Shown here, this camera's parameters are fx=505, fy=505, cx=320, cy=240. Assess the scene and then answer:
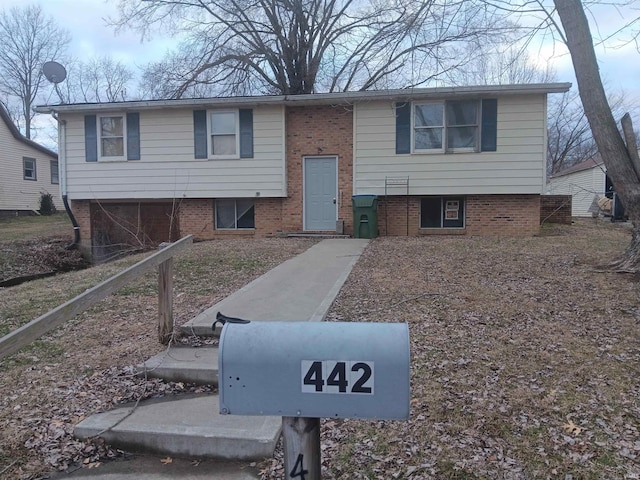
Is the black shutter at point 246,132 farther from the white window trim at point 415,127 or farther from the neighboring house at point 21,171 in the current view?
the neighboring house at point 21,171

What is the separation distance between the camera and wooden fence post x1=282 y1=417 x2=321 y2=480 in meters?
1.90

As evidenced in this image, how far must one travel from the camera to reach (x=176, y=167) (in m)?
15.4

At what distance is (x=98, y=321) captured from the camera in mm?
6109

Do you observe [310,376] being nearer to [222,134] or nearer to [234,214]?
[222,134]

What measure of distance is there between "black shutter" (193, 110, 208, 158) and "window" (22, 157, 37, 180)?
57.5 ft

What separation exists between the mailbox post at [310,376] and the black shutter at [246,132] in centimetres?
1353

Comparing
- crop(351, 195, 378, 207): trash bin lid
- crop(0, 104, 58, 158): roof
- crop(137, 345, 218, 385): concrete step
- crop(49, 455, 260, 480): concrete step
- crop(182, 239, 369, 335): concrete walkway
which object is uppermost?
crop(0, 104, 58, 158): roof

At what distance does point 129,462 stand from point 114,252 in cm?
1457

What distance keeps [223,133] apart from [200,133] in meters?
0.69

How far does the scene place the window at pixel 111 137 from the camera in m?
15.7

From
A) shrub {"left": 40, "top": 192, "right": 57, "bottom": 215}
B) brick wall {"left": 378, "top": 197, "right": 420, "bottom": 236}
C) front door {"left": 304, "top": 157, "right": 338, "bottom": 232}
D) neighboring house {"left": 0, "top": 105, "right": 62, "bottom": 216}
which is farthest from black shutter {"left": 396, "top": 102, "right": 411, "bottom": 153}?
shrub {"left": 40, "top": 192, "right": 57, "bottom": 215}

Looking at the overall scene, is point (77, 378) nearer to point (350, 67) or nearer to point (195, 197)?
point (195, 197)

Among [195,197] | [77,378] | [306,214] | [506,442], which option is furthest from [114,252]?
[506,442]

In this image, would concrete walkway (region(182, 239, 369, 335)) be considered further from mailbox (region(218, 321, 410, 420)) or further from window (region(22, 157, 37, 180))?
window (region(22, 157, 37, 180))
